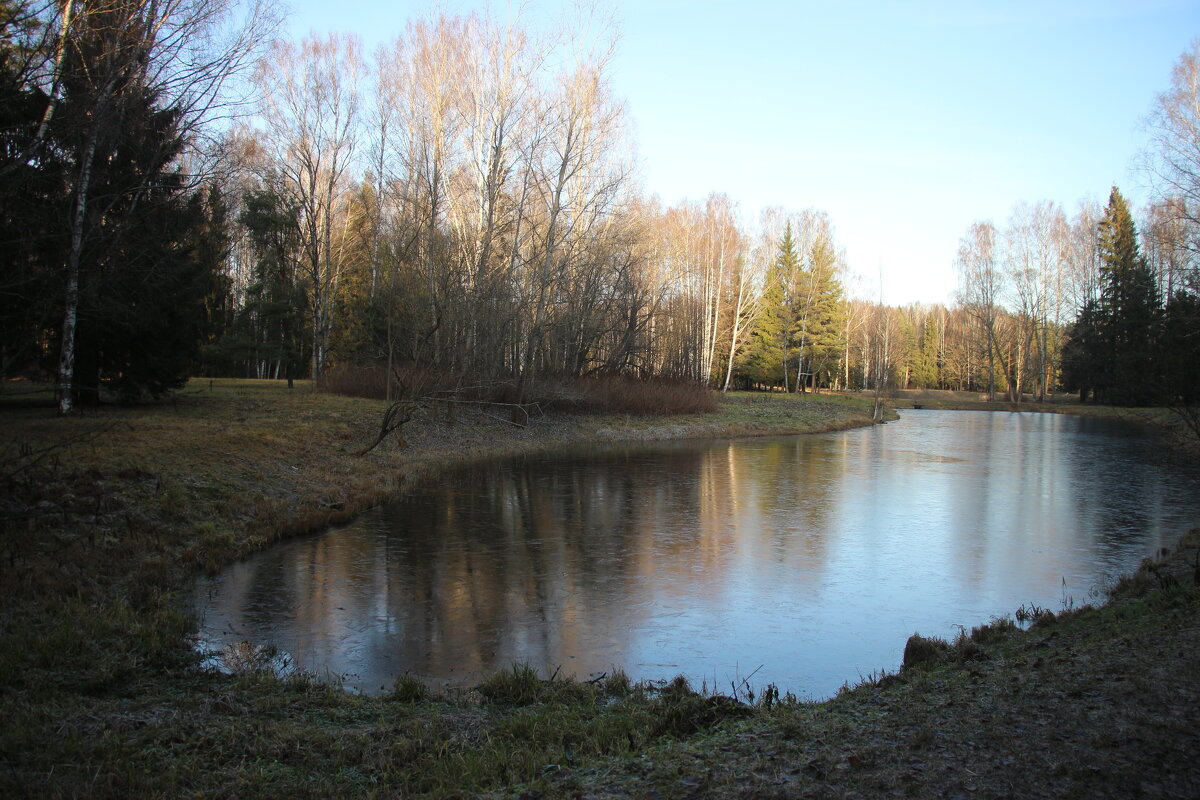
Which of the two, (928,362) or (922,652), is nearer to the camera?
(922,652)

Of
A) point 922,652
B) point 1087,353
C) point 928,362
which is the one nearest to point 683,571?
point 922,652

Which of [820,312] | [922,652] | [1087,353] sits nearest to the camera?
[922,652]

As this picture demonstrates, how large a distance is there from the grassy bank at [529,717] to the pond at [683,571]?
86 centimetres

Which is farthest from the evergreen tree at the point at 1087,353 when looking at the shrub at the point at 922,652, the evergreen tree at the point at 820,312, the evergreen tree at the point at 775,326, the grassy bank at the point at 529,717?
the shrub at the point at 922,652

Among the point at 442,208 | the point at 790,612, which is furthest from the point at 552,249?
the point at 790,612

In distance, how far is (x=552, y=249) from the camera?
25125 millimetres

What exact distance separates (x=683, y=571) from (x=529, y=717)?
546 centimetres

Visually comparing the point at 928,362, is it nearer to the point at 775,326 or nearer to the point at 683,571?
the point at 775,326

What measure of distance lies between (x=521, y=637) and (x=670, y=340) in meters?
35.4

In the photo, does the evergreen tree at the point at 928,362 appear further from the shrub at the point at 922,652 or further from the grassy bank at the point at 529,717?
the shrub at the point at 922,652

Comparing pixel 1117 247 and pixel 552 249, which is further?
pixel 1117 247

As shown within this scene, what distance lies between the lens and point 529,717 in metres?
5.40

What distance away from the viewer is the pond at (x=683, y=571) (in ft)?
24.5

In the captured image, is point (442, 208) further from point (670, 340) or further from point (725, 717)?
point (725, 717)
